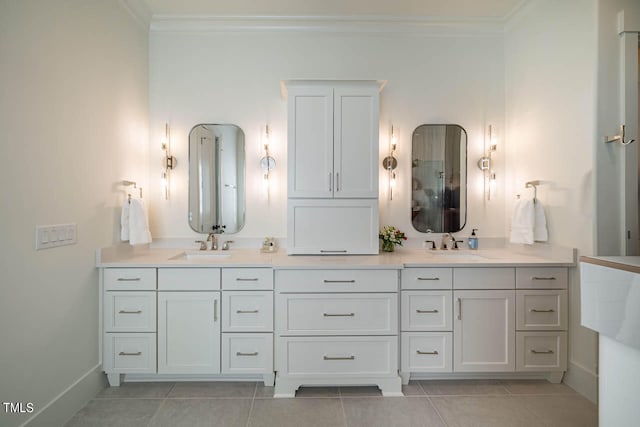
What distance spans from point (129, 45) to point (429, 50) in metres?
2.55

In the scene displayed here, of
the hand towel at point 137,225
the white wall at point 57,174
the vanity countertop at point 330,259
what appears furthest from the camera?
the hand towel at point 137,225

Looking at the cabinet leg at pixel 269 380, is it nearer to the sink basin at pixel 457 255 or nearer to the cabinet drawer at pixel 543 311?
the sink basin at pixel 457 255

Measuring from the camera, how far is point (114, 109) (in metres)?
2.41

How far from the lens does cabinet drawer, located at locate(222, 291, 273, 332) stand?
225cm

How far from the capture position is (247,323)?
2252 mm

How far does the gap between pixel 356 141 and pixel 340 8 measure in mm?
1161

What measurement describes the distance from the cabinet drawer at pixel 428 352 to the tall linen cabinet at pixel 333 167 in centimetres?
71

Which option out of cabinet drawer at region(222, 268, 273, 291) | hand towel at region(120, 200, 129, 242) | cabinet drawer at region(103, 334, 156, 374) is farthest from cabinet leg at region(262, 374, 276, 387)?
hand towel at region(120, 200, 129, 242)

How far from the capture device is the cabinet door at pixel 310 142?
254cm

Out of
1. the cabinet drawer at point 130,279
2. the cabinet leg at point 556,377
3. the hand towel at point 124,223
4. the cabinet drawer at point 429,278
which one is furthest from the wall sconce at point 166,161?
the cabinet leg at point 556,377

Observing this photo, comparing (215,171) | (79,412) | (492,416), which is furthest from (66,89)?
(492,416)

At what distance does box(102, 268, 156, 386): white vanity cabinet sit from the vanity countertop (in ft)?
0.34

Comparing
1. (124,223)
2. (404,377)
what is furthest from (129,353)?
(404,377)

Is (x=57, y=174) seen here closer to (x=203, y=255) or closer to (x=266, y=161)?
(x=203, y=255)
